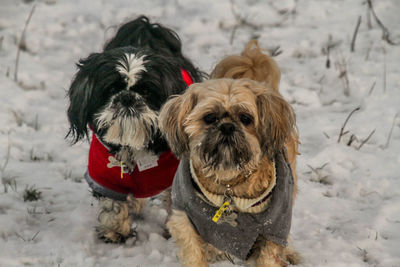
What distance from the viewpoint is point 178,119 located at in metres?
2.83

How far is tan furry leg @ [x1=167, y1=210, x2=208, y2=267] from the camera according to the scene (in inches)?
121

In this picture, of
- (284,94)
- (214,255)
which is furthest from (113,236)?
(284,94)

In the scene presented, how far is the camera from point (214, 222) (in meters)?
2.97

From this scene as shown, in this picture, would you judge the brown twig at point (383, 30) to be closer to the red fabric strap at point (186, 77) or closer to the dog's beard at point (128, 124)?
the red fabric strap at point (186, 77)

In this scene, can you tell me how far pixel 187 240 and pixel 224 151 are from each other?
74cm

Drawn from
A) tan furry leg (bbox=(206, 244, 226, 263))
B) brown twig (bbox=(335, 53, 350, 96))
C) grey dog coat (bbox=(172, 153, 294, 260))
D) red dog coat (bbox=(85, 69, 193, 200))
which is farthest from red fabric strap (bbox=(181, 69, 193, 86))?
brown twig (bbox=(335, 53, 350, 96))

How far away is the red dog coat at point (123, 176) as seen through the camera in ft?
11.6

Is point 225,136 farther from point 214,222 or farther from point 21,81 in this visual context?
point 21,81

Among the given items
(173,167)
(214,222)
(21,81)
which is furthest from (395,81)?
(21,81)

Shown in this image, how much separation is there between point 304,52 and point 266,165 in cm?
344

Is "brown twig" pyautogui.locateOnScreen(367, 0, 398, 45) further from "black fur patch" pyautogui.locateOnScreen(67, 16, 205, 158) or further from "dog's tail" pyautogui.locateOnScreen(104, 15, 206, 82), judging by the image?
"black fur patch" pyautogui.locateOnScreen(67, 16, 205, 158)

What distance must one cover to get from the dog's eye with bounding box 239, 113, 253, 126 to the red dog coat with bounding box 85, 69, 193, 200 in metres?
0.92

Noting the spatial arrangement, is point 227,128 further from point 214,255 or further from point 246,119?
point 214,255

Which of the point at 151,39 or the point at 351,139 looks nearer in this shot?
the point at 151,39
